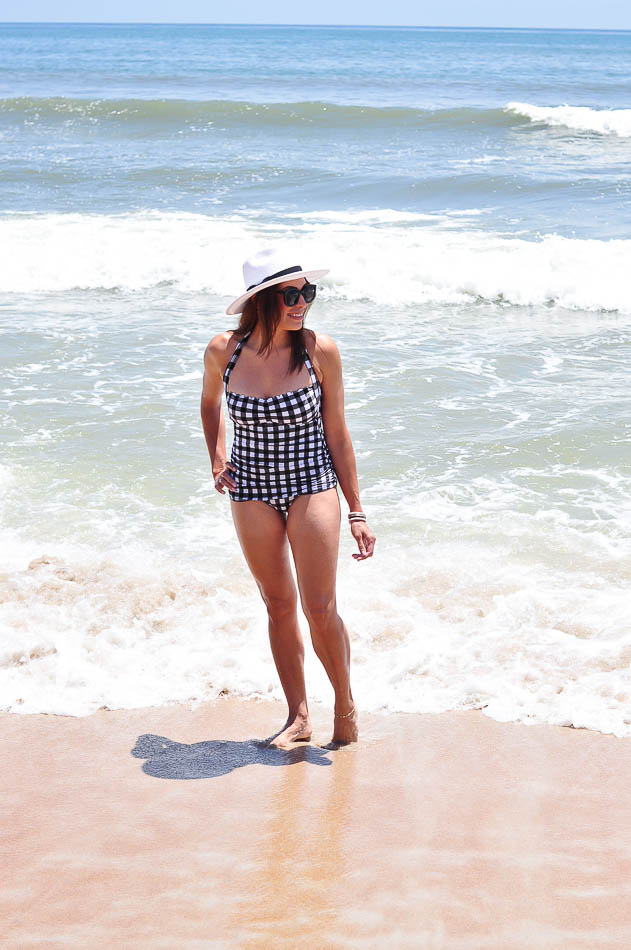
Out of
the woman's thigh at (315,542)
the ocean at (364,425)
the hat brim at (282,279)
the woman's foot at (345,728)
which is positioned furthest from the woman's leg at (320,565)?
the hat brim at (282,279)

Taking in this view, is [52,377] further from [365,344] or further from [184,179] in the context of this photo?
[184,179]

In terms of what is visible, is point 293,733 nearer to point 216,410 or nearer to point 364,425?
point 216,410

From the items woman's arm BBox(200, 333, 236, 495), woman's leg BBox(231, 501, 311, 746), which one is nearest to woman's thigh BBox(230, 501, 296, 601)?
woman's leg BBox(231, 501, 311, 746)

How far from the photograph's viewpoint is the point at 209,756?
368 cm

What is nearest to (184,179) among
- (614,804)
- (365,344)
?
(365,344)

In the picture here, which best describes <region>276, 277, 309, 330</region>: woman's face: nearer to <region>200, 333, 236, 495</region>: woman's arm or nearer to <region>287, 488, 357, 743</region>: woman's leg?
<region>200, 333, 236, 495</region>: woman's arm

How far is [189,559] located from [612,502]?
266 centimetres

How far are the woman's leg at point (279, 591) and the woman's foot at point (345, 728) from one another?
11cm

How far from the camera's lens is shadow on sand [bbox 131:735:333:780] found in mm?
3559

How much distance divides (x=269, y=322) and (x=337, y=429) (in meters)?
0.46

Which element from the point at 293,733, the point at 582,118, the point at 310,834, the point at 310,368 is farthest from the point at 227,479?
the point at 582,118

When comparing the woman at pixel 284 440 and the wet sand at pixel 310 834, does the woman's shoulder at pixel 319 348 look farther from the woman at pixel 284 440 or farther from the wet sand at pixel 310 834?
the wet sand at pixel 310 834

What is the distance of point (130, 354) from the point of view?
9.27m

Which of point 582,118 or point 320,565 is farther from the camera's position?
point 582,118
